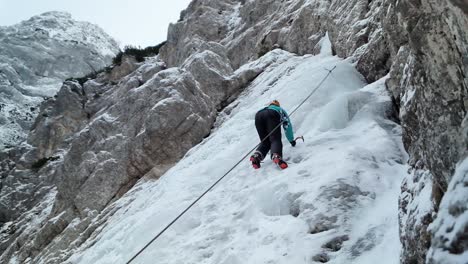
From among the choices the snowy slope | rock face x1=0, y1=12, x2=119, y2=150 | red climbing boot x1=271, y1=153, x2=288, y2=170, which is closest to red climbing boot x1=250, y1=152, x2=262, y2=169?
the snowy slope

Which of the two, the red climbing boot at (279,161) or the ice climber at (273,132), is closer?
the red climbing boot at (279,161)

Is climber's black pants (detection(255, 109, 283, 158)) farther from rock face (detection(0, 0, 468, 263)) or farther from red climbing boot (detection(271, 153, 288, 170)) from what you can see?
rock face (detection(0, 0, 468, 263))

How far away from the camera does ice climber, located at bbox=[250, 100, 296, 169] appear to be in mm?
6936

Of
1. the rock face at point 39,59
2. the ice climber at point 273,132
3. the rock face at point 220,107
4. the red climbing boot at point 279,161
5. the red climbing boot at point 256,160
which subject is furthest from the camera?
the rock face at point 39,59

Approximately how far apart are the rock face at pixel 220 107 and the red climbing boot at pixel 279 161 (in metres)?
1.96

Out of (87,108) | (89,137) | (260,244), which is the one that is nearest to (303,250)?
(260,244)

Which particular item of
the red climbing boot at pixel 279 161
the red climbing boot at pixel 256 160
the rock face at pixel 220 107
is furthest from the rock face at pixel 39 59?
the red climbing boot at pixel 279 161

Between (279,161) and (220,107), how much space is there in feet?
28.7

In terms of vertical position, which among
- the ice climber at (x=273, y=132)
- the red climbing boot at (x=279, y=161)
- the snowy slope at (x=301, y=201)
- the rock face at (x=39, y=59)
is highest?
the rock face at (x=39, y=59)

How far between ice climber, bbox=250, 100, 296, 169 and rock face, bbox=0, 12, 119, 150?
109 ft

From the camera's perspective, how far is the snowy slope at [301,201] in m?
4.56

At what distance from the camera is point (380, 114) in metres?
7.12

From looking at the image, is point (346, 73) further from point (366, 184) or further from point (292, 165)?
point (366, 184)

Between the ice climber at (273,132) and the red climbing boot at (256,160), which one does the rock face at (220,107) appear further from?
the red climbing boot at (256,160)
